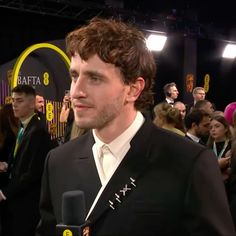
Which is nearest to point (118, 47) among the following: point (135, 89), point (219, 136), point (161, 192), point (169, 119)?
point (135, 89)

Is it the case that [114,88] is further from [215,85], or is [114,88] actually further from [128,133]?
[215,85]

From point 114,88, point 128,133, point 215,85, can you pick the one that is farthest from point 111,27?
point 215,85

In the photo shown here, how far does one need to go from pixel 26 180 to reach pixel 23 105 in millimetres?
583

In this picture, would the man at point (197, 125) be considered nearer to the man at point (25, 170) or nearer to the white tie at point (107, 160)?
the man at point (25, 170)

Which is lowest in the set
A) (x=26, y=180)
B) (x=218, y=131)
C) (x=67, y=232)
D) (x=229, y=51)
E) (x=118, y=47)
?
(x=26, y=180)

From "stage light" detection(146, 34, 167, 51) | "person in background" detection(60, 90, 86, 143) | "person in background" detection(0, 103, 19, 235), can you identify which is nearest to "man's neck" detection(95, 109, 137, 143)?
"person in background" detection(60, 90, 86, 143)

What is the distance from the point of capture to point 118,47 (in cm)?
138

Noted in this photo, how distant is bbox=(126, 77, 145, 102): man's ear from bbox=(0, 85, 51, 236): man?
6.99 feet

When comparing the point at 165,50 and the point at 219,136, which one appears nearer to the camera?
the point at 219,136

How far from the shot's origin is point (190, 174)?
1.30 m

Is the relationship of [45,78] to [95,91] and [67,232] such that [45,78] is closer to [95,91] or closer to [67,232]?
[95,91]

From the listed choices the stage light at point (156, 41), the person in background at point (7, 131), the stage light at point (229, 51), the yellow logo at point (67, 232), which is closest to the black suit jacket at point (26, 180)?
the person in background at point (7, 131)

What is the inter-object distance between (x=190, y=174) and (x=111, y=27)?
480 mm

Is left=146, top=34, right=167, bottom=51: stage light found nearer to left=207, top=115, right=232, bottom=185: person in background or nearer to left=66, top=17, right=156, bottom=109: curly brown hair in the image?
left=207, top=115, right=232, bottom=185: person in background
